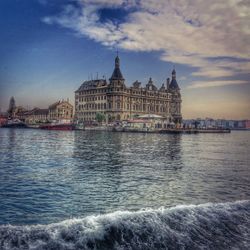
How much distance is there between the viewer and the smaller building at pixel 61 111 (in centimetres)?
14738

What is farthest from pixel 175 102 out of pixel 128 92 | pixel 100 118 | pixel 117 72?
pixel 100 118

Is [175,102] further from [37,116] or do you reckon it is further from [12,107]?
[12,107]

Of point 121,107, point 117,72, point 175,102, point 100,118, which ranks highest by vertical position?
point 117,72

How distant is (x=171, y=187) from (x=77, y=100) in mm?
128696

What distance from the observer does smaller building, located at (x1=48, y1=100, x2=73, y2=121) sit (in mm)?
147375

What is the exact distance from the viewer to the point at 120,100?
124062 mm

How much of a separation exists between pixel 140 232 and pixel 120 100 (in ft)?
380

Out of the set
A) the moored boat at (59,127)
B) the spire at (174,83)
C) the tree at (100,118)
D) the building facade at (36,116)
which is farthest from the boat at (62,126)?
the spire at (174,83)

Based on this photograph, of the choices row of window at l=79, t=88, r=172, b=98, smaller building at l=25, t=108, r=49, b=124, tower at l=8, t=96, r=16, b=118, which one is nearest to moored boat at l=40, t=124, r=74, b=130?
row of window at l=79, t=88, r=172, b=98

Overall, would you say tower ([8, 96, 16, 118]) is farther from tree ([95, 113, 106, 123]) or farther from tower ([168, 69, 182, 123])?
tower ([168, 69, 182, 123])

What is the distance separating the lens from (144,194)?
14.3 meters

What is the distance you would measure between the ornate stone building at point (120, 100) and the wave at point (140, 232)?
372 ft

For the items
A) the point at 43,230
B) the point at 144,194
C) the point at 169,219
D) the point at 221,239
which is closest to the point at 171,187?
the point at 144,194

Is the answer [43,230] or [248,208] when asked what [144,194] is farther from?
[43,230]
